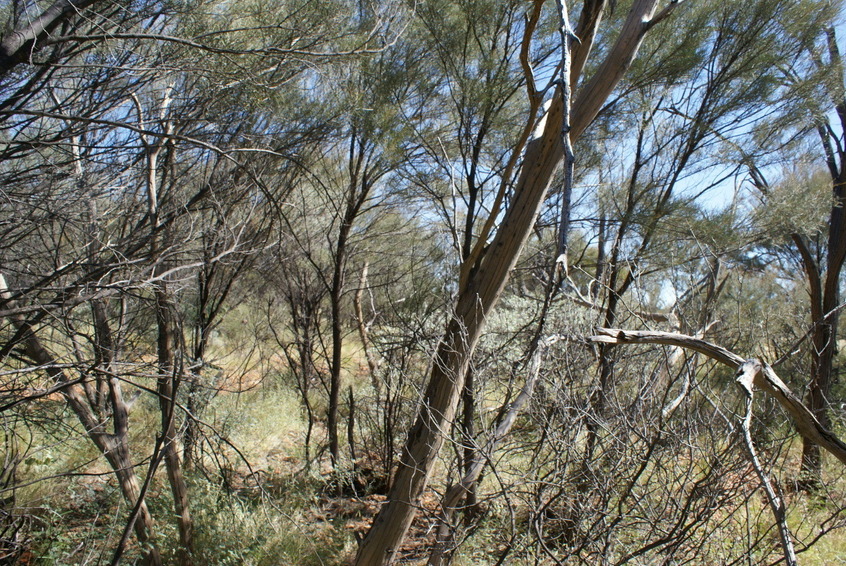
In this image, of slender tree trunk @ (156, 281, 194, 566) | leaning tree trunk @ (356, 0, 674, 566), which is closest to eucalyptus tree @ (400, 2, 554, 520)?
leaning tree trunk @ (356, 0, 674, 566)

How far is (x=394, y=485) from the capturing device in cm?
285

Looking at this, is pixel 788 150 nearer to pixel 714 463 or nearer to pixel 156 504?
pixel 714 463

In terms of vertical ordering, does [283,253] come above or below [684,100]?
below

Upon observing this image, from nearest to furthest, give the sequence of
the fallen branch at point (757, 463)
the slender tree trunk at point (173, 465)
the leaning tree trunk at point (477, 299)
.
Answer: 1. the fallen branch at point (757, 463)
2. the leaning tree trunk at point (477, 299)
3. the slender tree trunk at point (173, 465)

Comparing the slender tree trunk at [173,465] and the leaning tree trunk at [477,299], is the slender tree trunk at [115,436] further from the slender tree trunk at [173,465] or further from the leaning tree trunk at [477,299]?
the leaning tree trunk at [477,299]

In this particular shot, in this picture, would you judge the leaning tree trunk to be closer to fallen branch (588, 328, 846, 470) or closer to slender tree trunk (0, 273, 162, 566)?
fallen branch (588, 328, 846, 470)

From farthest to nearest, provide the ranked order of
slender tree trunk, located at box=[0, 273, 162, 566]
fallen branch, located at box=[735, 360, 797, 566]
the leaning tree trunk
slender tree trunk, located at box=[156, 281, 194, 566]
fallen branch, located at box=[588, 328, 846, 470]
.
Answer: slender tree trunk, located at box=[156, 281, 194, 566], slender tree trunk, located at box=[0, 273, 162, 566], the leaning tree trunk, fallen branch, located at box=[588, 328, 846, 470], fallen branch, located at box=[735, 360, 797, 566]

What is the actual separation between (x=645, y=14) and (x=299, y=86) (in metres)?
3.36

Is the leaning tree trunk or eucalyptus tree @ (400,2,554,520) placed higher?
eucalyptus tree @ (400,2,554,520)

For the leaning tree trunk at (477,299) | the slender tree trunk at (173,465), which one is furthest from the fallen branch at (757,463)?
the slender tree trunk at (173,465)

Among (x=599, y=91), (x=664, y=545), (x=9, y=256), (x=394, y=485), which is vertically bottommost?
(x=664, y=545)

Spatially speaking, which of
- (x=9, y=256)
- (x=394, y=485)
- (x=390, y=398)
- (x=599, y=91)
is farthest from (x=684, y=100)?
(x=9, y=256)

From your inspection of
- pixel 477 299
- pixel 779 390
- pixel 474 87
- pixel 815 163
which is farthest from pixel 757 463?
pixel 815 163

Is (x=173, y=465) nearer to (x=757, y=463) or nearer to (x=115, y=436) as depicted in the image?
(x=115, y=436)
